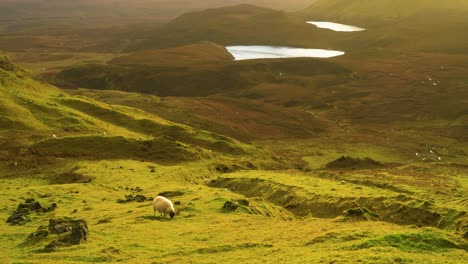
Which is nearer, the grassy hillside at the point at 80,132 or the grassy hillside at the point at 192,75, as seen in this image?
the grassy hillside at the point at 80,132

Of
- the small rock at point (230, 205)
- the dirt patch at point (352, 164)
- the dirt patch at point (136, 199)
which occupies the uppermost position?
the small rock at point (230, 205)

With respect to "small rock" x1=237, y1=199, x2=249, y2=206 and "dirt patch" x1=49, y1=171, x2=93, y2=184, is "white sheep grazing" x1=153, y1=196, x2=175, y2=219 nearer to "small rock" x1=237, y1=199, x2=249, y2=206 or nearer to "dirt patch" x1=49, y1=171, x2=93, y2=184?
"small rock" x1=237, y1=199, x2=249, y2=206

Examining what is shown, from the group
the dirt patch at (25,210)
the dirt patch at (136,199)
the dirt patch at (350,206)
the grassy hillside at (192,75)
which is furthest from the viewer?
the grassy hillside at (192,75)

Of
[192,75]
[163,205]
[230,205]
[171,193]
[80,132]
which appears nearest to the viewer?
[163,205]

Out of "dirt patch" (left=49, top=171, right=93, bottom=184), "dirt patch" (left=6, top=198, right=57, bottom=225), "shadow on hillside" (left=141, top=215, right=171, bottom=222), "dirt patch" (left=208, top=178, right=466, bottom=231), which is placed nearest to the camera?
"shadow on hillside" (left=141, top=215, right=171, bottom=222)

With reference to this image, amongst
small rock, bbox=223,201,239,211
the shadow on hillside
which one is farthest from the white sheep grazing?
small rock, bbox=223,201,239,211

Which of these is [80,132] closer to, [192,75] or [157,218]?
[157,218]

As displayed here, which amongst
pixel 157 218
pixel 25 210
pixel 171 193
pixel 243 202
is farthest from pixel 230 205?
pixel 25 210

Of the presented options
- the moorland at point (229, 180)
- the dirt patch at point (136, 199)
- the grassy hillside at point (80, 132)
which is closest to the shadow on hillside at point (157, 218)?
the moorland at point (229, 180)

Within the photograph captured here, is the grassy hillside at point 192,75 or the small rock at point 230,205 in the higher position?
the small rock at point 230,205

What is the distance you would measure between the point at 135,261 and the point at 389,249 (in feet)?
30.6

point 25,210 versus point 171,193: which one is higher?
point 25,210

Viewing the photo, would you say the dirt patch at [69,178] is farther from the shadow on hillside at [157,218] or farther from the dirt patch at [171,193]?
the shadow on hillside at [157,218]

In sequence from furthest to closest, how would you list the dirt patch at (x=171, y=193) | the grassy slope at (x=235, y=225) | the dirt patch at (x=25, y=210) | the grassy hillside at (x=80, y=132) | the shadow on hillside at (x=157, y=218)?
the grassy hillside at (x=80, y=132), the dirt patch at (x=171, y=193), the dirt patch at (x=25, y=210), the shadow on hillside at (x=157, y=218), the grassy slope at (x=235, y=225)
